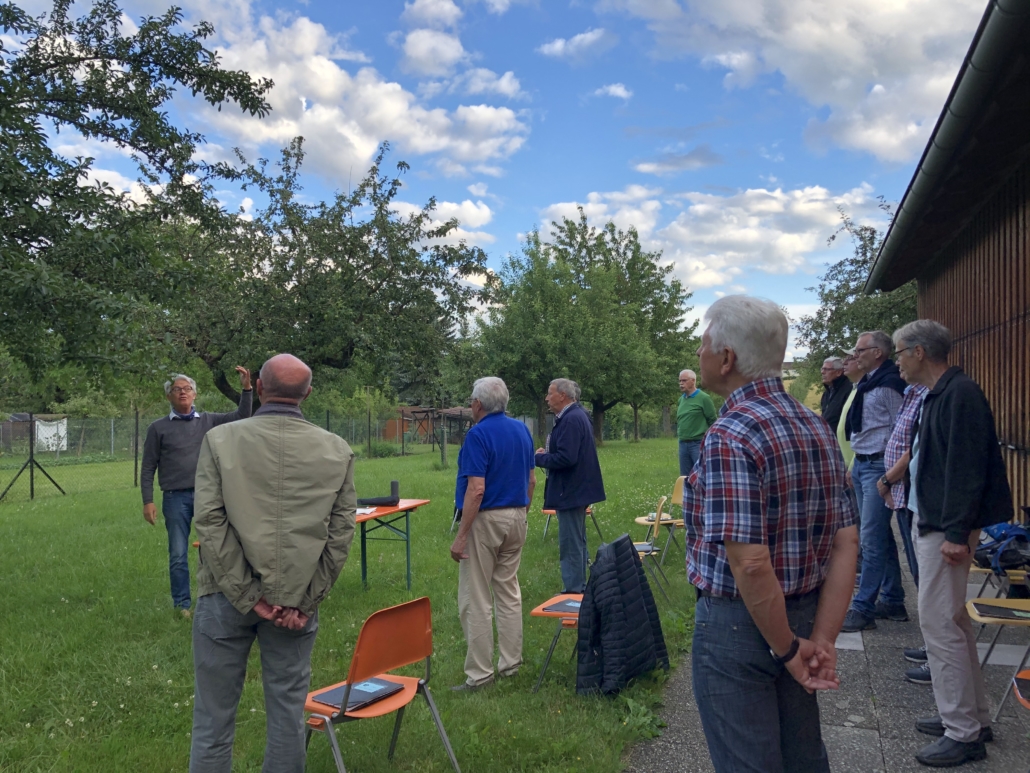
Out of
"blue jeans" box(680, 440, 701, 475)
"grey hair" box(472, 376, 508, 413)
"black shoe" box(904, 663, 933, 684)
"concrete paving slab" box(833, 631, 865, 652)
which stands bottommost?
"concrete paving slab" box(833, 631, 865, 652)

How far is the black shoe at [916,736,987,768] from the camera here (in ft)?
11.0

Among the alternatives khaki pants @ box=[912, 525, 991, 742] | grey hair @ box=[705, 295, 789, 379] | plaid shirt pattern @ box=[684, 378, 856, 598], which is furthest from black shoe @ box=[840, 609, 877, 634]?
grey hair @ box=[705, 295, 789, 379]

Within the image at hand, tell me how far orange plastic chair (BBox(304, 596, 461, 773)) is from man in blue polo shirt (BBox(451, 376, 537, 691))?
3.47 ft

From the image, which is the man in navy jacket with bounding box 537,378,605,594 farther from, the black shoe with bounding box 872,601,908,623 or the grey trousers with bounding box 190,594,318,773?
the grey trousers with bounding box 190,594,318,773

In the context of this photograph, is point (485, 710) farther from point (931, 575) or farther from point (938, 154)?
point (938, 154)

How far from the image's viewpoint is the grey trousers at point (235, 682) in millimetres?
2912

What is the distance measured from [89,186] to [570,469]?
18.7ft

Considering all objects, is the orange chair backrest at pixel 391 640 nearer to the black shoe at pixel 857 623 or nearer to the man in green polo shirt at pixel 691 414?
the black shoe at pixel 857 623

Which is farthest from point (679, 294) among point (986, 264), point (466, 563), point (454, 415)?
point (466, 563)

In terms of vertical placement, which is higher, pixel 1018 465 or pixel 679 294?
pixel 679 294

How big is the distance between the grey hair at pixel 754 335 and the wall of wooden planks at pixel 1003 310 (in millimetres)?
5031

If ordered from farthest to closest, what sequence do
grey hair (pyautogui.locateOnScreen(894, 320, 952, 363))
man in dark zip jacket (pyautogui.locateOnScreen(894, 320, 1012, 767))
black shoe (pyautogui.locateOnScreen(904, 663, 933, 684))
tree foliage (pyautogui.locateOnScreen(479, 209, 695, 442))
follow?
tree foliage (pyautogui.locateOnScreen(479, 209, 695, 442)), black shoe (pyautogui.locateOnScreen(904, 663, 933, 684)), grey hair (pyautogui.locateOnScreen(894, 320, 952, 363)), man in dark zip jacket (pyautogui.locateOnScreen(894, 320, 1012, 767))

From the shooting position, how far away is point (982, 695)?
3.48 meters

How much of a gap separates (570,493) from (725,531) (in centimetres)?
434
